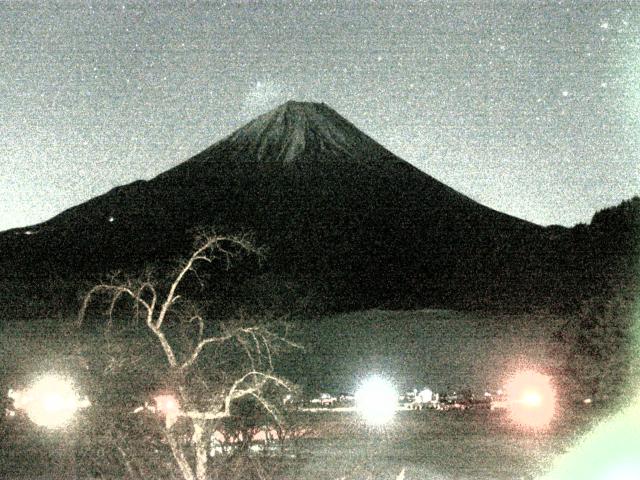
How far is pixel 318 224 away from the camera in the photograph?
123 metres

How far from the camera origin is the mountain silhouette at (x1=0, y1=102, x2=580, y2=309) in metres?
99.9

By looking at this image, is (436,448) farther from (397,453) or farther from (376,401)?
(376,401)

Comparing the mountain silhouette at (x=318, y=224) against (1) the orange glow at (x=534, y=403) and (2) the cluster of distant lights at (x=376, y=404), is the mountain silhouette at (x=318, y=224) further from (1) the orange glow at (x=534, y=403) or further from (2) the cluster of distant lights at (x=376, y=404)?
(1) the orange glow at (x=534, y=403)

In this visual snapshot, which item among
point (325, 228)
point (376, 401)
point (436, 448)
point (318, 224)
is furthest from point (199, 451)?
point (318, 224)

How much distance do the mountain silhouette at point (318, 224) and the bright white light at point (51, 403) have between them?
56.5 m

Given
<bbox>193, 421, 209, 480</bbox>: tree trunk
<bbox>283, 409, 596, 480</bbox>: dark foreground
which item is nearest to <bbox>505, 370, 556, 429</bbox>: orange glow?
<bbox>283, 409, 596, 480</bbox>: dark foreground

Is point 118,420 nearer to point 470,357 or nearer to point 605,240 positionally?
point 470,357

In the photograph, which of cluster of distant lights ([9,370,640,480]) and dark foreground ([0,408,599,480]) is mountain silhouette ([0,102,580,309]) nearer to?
cluster of distant lights ([9,370,640,480])

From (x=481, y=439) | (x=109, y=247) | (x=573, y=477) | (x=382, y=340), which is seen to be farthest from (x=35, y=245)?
(x=573, y=477)

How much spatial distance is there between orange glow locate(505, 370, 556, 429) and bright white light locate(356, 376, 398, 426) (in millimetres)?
4113

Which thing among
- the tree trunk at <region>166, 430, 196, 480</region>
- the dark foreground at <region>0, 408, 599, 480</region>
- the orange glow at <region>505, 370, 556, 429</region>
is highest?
the orange glow at <region>505, 370, 556, 429</region>

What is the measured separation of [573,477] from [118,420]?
785cm

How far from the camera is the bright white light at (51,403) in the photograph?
82.2ft

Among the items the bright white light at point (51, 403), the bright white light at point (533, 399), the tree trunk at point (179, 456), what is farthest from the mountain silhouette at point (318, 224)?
the tree trunk at point (179, 456)
